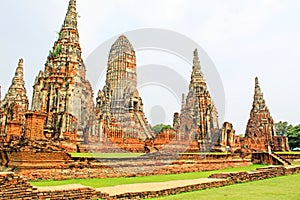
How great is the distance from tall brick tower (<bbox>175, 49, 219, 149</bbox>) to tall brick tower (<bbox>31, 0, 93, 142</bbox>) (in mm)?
12007

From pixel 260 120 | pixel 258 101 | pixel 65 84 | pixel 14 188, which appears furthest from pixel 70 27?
pixel 260 120

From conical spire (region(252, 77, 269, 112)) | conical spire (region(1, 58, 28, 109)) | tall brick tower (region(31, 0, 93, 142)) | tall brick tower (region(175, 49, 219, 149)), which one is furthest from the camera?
conical spire (region(252, 77, 269, 112))

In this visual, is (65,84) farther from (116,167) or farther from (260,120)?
(260,120)

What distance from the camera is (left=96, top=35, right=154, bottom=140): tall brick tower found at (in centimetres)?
3728

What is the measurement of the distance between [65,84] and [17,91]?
355 inches

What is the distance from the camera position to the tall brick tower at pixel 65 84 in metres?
29.2

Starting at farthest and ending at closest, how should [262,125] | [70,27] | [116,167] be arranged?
1. [262,125]
2. [70,27]
3. [116,167]

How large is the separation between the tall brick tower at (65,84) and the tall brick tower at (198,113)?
1201cm

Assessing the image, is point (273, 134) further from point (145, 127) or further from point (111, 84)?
point (111, 84)

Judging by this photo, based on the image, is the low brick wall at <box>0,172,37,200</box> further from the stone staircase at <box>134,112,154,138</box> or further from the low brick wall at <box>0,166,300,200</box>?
the stone staircase at <box>134,112,154,138</box>

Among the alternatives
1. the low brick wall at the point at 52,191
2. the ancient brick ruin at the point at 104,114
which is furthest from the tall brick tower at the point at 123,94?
the low brick wall at the point at 52,191

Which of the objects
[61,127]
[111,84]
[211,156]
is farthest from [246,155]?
[111,84]

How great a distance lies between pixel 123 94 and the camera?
42.7 meters

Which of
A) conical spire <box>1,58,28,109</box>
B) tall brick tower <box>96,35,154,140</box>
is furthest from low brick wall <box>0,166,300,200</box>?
conical spire <box>1,58,28,109</box>
